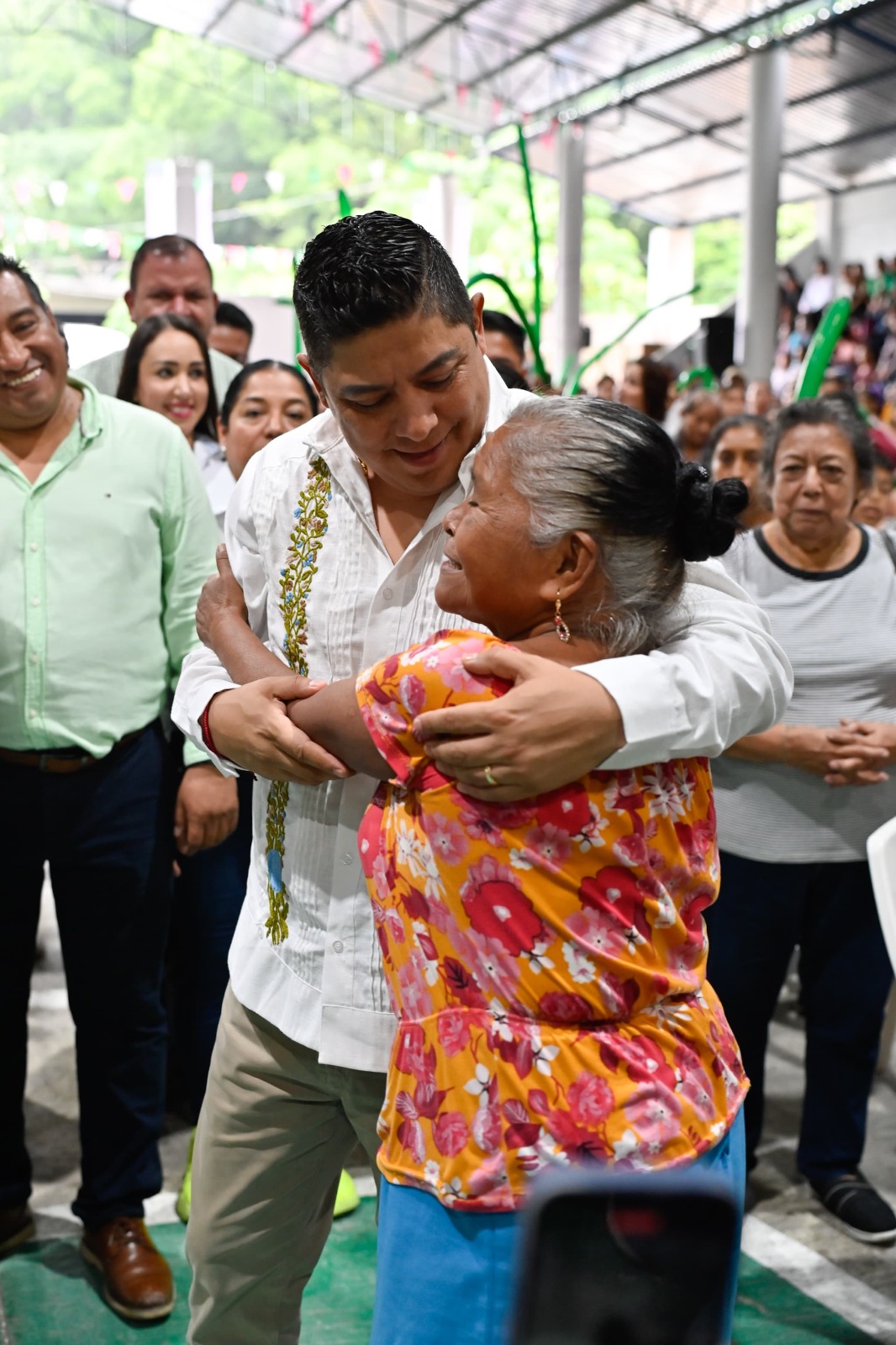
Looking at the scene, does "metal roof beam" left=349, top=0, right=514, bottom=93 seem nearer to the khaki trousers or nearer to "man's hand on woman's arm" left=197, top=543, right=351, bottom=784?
"man's hand on woman's arm" left=197, top=543, right=351, bottom=784

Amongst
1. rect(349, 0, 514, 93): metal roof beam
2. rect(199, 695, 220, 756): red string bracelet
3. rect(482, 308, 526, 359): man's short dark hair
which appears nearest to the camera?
rect(199, 695, 220, 756): red string bracelet

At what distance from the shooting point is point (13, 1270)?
8.35ft

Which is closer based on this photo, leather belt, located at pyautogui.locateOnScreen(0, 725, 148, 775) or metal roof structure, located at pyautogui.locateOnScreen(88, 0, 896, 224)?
leather belt, located at pyautogui.locateOnScreen(0, 725, 148, 775)

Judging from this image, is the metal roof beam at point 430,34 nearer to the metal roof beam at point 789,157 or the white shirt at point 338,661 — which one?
the metal roof beam at point 789,157

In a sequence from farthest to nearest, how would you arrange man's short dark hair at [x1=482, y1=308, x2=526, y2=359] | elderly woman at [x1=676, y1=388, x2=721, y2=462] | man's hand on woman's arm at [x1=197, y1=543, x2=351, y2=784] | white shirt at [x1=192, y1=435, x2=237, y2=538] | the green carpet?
elderly woman at [x1=676, y1=388, x2=721, y2=462] → man's short dark hair at [x1=482, y1=308, x2=526, y2=359] → white shirt at [x1=192, y1=435, x2=237, y2=538] → the green carpet → man's hand on woman's arm at [x1=197, y1=543, x2=351, y2=784]

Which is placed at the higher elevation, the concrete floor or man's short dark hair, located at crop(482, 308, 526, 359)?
man's short dark hair, located at crop(482, 308, 526, 359)

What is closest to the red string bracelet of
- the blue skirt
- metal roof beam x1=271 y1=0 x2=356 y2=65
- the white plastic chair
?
the blue skirt

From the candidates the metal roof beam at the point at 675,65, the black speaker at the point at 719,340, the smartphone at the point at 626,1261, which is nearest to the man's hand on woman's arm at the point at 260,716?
the smartphone at the point at 626,1261

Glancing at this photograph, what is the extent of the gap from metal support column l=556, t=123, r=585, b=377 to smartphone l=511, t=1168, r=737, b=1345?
17.1 meters

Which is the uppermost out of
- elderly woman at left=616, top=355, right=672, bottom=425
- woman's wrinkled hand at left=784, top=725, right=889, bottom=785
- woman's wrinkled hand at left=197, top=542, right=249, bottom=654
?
elderly woman at left=616, top=355, right=672, bottom=425

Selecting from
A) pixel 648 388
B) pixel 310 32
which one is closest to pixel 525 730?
pixel 648 388

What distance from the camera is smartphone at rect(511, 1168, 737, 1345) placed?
0.50 metres

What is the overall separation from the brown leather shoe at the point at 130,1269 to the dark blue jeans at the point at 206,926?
457mm

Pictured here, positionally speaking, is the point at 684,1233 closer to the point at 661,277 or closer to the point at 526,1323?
the point at 526,1323
